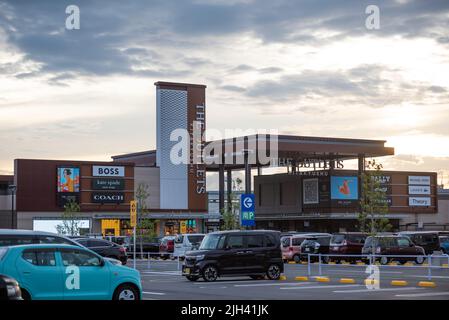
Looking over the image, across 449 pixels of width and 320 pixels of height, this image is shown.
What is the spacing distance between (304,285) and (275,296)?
16.1ft

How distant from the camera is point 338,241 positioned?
46.6 meters

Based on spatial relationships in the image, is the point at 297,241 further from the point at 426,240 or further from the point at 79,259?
the point at 79,259

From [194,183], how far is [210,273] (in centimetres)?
5832

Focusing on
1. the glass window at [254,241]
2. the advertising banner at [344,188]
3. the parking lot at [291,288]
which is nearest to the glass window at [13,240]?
the parking lot at [291,288]

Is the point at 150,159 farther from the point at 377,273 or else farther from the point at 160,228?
the point at 377,273

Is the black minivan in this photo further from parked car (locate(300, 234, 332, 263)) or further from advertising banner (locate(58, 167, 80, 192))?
advertising banner (locate(58, 167, 80, 192))

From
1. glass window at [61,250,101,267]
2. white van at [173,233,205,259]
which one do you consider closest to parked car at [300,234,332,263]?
white van at [173,233,205,259]

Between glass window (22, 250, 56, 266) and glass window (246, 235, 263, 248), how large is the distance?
45.0 ft

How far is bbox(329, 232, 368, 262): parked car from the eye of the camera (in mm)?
45969

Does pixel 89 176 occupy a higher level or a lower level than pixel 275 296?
higher

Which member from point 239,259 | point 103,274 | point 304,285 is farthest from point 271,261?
point 103,274

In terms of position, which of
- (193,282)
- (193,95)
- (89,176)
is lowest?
(193,282)

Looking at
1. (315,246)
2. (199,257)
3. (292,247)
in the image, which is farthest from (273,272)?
(292,247)

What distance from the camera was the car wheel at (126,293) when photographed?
19.6 m
